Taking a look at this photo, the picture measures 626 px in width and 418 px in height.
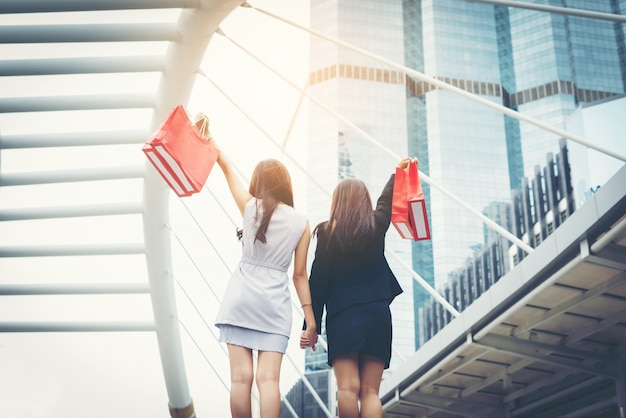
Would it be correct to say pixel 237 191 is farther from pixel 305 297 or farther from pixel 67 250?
pixel 67 250

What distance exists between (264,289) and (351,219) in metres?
0.62

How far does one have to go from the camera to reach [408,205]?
4359 millimetres

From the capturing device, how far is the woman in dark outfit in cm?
385

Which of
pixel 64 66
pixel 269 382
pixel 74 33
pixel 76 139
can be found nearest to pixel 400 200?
pixel 269 382

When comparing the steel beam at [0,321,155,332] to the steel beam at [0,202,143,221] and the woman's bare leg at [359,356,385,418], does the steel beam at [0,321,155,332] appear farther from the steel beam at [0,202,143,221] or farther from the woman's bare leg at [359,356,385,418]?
the woman's bare leg at [359,356,385,418]

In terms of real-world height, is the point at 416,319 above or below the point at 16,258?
above

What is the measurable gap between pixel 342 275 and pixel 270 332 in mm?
537

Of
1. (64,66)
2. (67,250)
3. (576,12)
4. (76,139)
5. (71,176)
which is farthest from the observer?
(67,250)

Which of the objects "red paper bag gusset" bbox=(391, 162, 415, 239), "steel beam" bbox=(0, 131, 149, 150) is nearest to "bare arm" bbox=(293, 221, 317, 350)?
"red paper bag gusset" bbox=(391, 162, 415, 239)

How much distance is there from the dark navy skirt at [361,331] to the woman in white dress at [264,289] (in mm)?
133

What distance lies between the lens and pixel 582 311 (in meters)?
7.29

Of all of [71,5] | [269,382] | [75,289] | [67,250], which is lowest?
[269,382]

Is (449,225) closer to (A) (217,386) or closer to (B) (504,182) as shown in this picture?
(B) (504,182)

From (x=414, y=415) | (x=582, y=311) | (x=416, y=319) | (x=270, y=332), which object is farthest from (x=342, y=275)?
(x=416, y=319)
